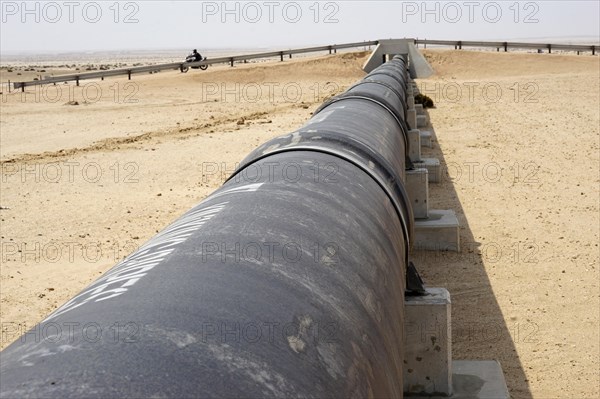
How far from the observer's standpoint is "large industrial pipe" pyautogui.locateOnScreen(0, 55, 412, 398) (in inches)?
56.8

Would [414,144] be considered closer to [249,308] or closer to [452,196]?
[452,196]

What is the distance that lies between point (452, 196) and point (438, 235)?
2.61 meters

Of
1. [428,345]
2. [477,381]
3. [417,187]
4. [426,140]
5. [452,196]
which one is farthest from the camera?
[426,140]

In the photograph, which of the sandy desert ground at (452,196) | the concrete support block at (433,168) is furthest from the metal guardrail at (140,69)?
the concrete support block at (433,168)

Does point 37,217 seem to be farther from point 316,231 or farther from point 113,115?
point 113,115

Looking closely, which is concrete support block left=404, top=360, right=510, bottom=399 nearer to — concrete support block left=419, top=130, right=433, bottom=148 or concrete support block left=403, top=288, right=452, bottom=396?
concrete support block left=403, top=288, right=452, bottom=396

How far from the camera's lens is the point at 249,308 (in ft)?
5.91

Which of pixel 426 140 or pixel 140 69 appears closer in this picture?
pixel 426 140

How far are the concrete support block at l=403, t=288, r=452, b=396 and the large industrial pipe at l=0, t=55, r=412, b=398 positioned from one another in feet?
3.71

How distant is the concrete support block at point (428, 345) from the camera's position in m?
4.31

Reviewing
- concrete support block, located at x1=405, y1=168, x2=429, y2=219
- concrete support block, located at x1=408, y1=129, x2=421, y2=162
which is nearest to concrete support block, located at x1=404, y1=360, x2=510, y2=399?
concrete support block, located at x1=405, y1=168, x2=429, y2=219

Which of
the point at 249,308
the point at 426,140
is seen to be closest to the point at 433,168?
the point at 426,140

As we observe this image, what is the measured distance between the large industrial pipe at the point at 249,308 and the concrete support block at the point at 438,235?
4.80 m

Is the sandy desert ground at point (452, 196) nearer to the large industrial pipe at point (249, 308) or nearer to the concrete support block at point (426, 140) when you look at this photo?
the concrete support block at point (426, 140)
